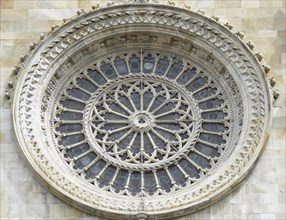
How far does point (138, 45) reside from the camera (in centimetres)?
3628

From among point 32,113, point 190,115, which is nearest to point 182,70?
point 190,115

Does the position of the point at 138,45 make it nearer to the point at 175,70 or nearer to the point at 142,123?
the point at 175,70

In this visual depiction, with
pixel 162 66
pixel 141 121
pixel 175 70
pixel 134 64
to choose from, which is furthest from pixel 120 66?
pixel 141 121

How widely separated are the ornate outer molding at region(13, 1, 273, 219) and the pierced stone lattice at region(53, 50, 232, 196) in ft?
1.04

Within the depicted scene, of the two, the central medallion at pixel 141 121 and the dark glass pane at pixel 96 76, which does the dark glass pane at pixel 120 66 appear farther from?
the central medallion at pixel 141 121

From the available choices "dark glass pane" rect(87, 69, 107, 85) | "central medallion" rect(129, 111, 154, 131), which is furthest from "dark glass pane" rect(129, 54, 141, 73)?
"central medallion" rect(129, 111, 154, 131)

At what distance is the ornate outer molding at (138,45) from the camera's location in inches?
1352

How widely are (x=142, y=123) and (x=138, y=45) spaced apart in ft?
5.93

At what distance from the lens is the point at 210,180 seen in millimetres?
34500

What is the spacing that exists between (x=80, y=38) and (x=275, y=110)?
4.42 meters

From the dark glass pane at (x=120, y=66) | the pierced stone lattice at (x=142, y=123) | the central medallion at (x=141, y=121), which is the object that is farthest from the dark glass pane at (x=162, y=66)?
the central medallion at (x=141, y=121)

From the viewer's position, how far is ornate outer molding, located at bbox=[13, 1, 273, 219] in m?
34.3

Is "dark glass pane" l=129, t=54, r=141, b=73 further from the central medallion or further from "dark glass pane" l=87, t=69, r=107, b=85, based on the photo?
the central medallion

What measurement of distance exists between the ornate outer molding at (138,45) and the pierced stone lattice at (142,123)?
0.32 metres
